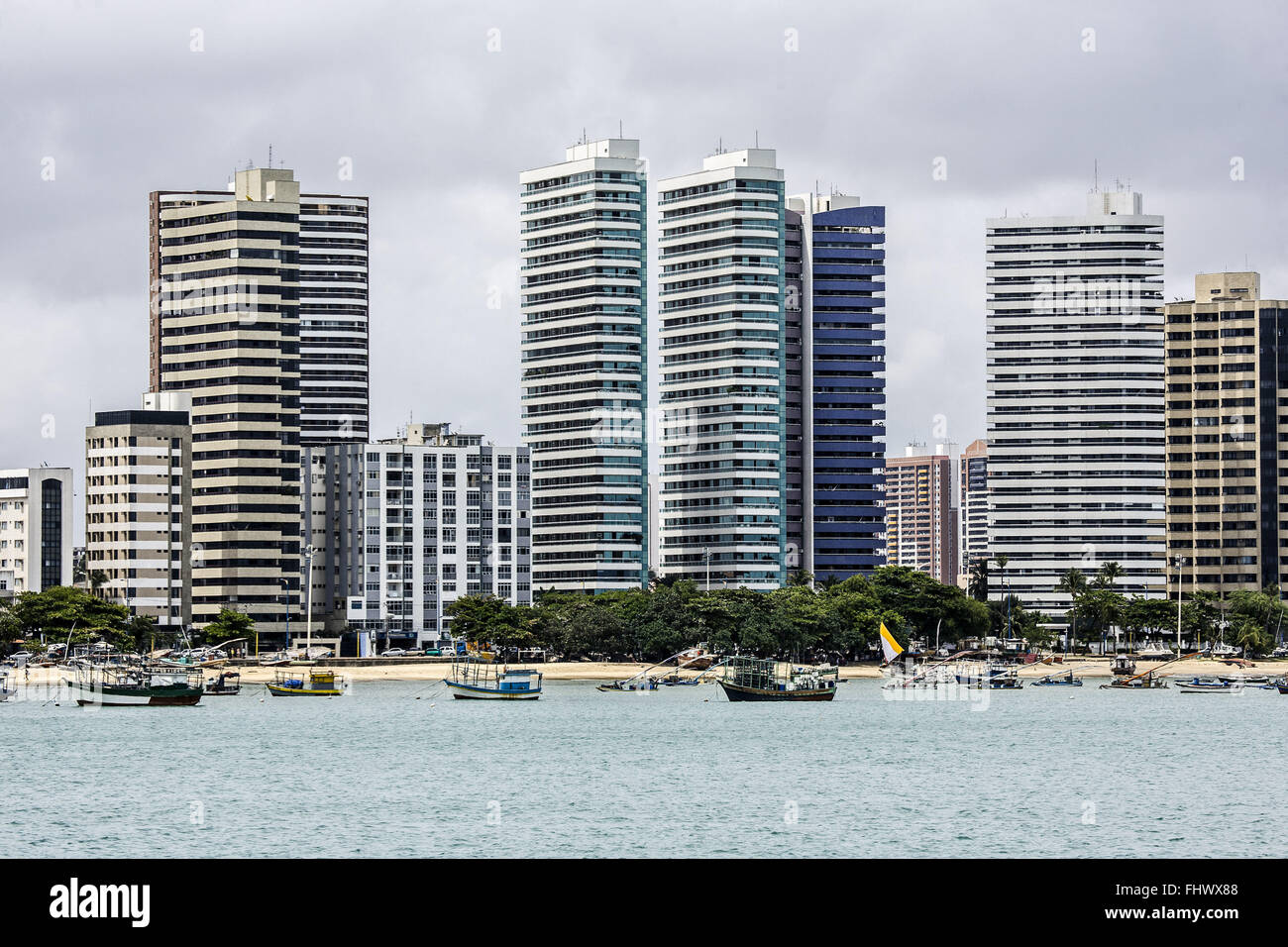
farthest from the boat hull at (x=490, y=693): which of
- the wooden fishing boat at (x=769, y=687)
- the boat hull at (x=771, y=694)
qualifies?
the boat hull at (x=771, y=694)

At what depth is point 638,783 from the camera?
9706cm

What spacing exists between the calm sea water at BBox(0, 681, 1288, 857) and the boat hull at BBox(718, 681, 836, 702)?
23.3 feet

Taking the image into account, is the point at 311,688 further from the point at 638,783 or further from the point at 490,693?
the point at 638,783

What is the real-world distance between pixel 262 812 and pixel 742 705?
94.6 m

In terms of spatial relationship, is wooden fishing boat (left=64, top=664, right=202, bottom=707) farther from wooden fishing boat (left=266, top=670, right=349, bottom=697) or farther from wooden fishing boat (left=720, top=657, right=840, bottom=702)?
wooden fishing boat (left=720, top=657, right=840, bottom=702)

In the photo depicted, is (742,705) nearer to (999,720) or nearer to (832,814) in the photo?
(999,720)

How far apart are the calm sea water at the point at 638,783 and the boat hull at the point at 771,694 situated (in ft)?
23.3

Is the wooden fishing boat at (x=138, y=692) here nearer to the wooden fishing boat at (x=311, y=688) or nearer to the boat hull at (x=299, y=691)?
the boat hull at (x=299, y=691)

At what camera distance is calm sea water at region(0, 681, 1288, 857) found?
241ft

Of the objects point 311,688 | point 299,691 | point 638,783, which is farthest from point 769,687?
point 638,783

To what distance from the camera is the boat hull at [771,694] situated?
16925cm

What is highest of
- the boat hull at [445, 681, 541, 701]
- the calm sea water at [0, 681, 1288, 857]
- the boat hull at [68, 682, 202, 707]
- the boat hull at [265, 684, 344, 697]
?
the calm sea water at [0, 681, 1288, 857]

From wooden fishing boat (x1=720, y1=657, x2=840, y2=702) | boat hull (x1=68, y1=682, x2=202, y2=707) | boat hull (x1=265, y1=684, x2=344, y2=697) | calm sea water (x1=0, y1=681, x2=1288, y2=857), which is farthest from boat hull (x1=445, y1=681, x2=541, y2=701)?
boat hull (x1=68, y1=682, x2=202, y2=707)
